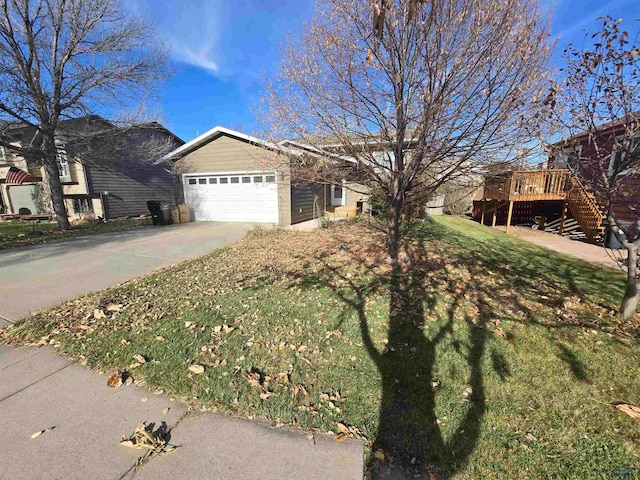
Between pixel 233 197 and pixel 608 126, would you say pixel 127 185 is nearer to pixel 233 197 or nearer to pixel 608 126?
pixel 233 197

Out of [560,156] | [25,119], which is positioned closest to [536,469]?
[560,156]

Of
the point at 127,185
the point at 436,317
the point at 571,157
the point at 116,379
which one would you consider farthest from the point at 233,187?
the point at 571,157

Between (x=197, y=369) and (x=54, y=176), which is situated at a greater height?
(x=54, y=176)

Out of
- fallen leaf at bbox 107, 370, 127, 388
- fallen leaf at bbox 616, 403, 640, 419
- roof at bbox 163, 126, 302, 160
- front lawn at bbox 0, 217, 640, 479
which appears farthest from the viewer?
roof at bbox 163, 126, 302, 160

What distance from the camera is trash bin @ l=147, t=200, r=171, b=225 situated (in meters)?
11.8

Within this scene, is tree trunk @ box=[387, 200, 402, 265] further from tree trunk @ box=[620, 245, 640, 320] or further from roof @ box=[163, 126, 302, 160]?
roof @ box=[163, 126, 302, 160]

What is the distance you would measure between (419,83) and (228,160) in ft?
30.2

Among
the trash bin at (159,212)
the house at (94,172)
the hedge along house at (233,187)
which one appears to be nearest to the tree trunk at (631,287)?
the hedge along house at (233,187)

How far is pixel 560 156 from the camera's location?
3.63 metres

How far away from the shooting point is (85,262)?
6168 millimetres

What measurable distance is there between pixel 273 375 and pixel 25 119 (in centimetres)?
1381

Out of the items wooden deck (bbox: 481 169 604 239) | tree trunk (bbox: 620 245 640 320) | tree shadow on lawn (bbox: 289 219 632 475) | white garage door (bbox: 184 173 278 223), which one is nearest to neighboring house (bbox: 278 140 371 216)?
tree shadow on lawn (bbox: 289 219 632 475)

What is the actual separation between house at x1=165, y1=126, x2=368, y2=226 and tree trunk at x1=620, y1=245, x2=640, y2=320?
8.85 m

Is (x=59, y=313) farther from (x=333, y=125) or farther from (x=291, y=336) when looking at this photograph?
(x=333, y=125)
